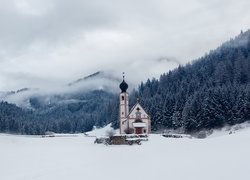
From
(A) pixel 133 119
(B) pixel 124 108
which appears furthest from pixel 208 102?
(B) pixel 124 108

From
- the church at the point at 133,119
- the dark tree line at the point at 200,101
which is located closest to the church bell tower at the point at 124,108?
the church at the point at 133,119

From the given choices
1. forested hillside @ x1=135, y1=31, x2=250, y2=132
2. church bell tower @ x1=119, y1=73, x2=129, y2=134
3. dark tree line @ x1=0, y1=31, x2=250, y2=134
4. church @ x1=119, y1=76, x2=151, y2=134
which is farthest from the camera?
→ church bell tower @ x1=119, y1=73, x2=129, y2=134

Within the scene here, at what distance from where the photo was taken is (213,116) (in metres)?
86.1

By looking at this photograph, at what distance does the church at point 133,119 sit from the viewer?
286 feet

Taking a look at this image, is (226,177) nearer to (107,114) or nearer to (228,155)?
(228,155)

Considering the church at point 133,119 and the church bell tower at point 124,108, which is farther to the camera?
the church bell tower at point 124,108

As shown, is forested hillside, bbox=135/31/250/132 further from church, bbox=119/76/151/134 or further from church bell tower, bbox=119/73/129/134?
church bell tower, bbox=119/73/129/134

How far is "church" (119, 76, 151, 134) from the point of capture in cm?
8706

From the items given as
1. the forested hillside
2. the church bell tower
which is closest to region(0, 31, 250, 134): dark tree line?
the forested hillside

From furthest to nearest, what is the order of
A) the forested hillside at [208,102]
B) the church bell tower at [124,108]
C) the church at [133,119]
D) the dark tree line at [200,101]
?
the church bell tower at [124,108] < the church at [133,119] < the dark tree line at [200,101] < the forested hillside at [208,102]

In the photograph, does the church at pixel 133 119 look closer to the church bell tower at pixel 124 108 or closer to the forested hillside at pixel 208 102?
the church bell tower at pixel 124 108

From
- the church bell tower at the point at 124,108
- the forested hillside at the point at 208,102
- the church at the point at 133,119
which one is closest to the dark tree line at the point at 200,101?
the forested hillside at the point at 208,102

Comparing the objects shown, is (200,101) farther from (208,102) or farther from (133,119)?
(133,119)

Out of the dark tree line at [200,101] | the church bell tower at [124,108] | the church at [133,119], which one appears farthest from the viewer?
the church bell tower at [124,108]
